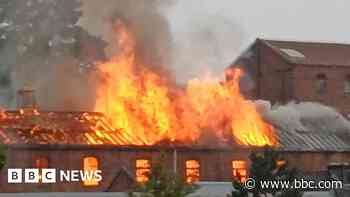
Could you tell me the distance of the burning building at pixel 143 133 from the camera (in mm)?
50844

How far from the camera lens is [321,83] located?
79000 mm

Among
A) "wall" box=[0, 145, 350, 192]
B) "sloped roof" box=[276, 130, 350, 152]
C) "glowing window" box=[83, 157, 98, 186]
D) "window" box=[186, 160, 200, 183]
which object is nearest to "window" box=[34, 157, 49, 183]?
"wall" box=[0, 145, 350, 192]

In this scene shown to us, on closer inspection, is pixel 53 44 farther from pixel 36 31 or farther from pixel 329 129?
pixel 329 129

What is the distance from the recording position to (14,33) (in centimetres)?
6725

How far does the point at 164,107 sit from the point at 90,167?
Answer: 610cm

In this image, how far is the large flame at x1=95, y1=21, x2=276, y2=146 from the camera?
54844mm

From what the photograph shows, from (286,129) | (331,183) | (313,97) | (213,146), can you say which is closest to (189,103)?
(213,146)

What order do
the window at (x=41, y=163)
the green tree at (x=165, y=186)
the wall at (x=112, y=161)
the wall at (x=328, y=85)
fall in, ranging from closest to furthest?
the green tree at (x=165, y=186), the wall at (x=112, y=161), the window at (x=41, y=163), the wall at (x=328, y=85)

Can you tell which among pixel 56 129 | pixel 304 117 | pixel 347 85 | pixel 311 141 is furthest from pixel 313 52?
pixel 56 129

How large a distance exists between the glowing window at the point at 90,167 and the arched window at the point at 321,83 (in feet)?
101

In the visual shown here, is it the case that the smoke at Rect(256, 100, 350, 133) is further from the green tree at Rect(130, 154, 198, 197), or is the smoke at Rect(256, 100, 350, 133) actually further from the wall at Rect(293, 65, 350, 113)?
the green tree at Rect(130, 154, 198, 197)

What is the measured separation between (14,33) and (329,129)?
22.5m

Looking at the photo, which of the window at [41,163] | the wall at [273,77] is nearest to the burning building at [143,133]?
the window at [41,163]

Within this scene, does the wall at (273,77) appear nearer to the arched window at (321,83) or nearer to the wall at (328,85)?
the wall at (328,85)
